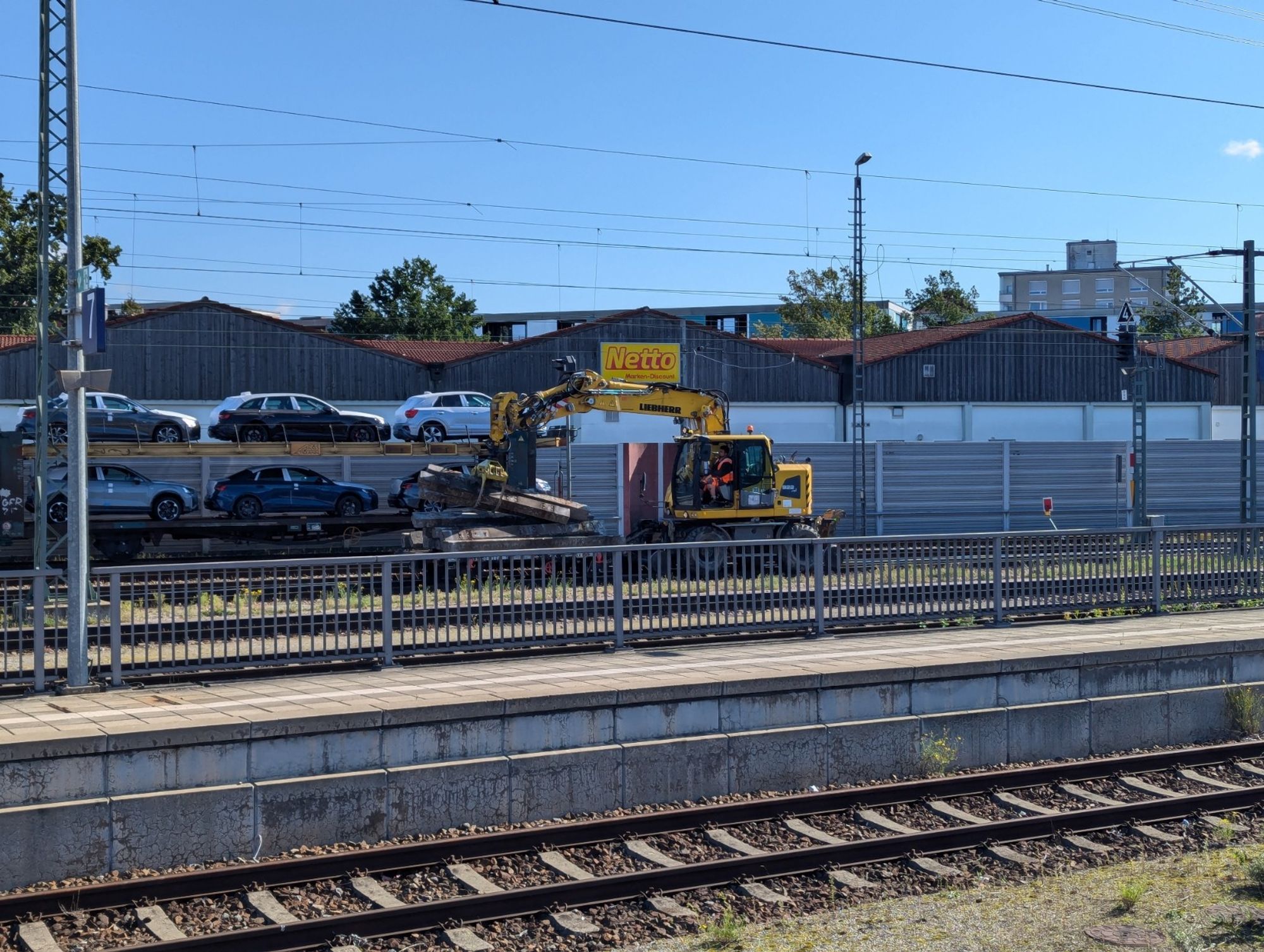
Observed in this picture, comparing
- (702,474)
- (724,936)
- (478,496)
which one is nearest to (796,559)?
(724,936)

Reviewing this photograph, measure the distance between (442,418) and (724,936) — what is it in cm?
2859

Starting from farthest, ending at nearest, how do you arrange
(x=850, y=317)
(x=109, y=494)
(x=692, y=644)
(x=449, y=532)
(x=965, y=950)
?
1. (x=850, y=317)
2. (x=109, y=494)
3. (x=449, y=532)
4. (x=692, y=644)
5. (x=965, y=950)

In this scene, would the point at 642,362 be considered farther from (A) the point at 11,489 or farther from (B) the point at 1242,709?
(B) the point at 1242,709

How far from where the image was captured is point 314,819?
372 inches

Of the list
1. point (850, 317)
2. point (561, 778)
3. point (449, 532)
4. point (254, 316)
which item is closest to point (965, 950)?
point (561, 778)

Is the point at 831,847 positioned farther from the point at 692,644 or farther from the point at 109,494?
the point at 109,494

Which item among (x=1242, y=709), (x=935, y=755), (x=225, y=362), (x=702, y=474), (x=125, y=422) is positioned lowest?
(x=935, y=755)

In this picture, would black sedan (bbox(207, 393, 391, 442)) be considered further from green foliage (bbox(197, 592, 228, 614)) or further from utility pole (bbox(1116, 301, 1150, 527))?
green foliage (bbox(197, 592, 228, 614))

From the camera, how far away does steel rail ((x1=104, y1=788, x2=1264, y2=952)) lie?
777 cm

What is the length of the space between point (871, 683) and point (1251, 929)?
422 centimetres

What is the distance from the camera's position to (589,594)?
13164 millimetres

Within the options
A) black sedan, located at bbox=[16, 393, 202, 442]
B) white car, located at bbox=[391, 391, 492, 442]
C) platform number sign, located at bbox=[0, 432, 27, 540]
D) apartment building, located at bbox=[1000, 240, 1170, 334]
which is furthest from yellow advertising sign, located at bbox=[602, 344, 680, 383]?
apartment building, located at bbox=[1000, 240, 1170, 334]

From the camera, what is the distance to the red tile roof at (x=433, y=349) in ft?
162

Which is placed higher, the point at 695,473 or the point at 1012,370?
the point at 1012,370
